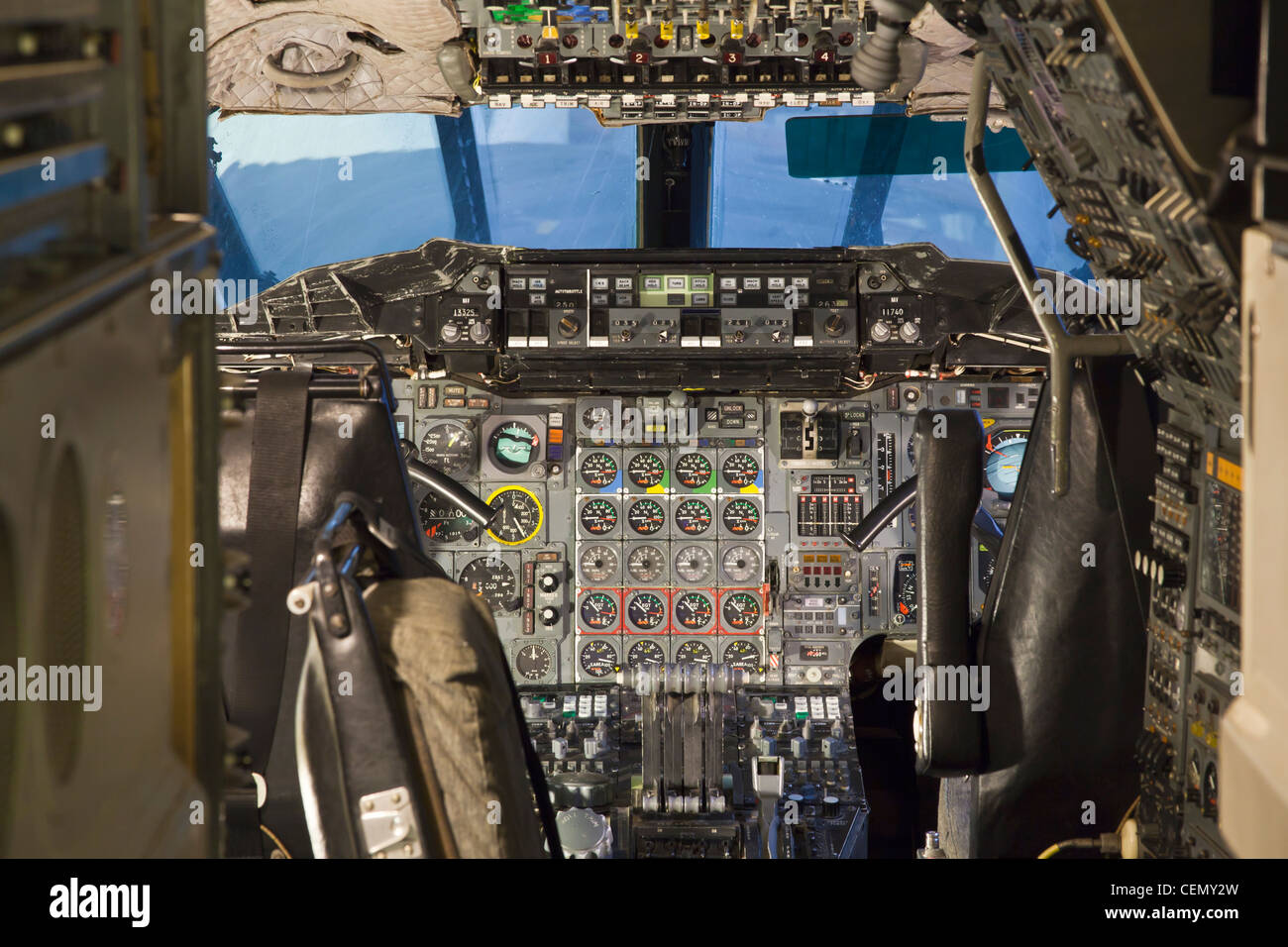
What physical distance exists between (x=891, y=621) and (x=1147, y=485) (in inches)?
132

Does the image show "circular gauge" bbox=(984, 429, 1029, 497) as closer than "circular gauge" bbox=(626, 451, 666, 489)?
Yes

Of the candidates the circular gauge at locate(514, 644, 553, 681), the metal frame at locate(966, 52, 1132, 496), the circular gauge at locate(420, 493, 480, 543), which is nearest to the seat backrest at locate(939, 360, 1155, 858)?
the metal frame at locate(966, 52, 1132, 496)

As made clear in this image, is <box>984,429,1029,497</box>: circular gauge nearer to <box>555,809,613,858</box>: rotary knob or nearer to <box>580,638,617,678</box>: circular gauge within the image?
<box>580,638,617,678</box>: circular gauge

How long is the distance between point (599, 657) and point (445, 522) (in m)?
1.01

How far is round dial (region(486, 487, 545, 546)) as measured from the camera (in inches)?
209

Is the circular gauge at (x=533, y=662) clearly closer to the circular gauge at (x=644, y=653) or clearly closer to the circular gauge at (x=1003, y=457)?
the circular gauge at (x=644, y=653)

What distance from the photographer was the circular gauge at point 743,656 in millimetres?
5328

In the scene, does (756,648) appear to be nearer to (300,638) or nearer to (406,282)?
(406,282)

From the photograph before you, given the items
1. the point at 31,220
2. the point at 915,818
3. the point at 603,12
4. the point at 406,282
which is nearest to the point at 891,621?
the point at 915,818

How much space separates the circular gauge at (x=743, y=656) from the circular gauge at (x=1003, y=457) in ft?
4.59

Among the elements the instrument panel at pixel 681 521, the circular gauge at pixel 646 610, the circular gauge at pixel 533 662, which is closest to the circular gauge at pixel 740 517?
the instrument panel at pixel 681 521

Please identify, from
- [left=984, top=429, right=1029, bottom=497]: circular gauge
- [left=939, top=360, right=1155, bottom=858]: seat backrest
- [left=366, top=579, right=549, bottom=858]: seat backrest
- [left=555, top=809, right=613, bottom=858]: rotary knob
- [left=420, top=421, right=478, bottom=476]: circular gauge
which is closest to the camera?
[left=366, top=579, right=549, bottom=858]: seat backrest

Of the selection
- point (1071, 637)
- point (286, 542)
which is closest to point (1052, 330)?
point (1071, 637)

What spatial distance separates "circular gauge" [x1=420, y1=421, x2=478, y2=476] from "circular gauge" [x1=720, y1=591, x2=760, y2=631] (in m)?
1.44
